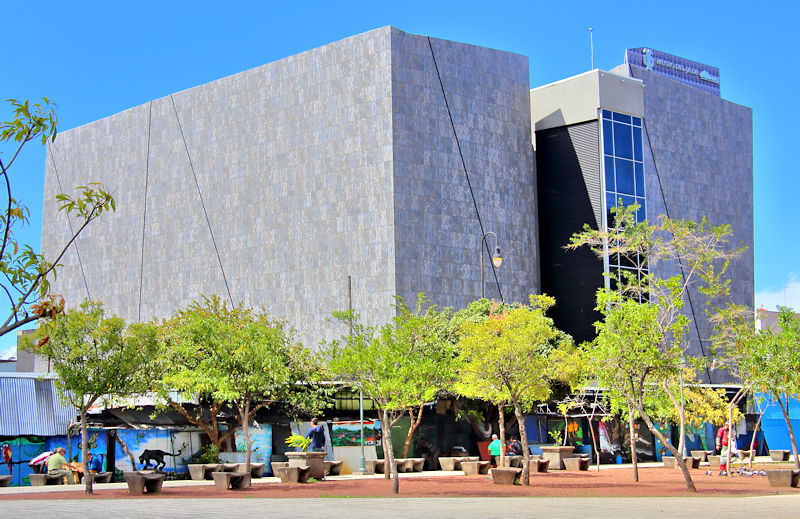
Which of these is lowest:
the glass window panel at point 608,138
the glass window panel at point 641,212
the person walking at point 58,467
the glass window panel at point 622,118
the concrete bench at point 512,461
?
the concrete bench at point 512,461

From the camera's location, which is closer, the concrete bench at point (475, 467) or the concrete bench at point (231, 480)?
the concrete bench at point (231, 480)

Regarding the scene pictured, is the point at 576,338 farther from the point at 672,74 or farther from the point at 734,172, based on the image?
the point at 672,74

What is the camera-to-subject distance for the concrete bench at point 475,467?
3741 cm

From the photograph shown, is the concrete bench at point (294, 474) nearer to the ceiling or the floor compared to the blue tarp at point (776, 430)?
nearer to the ceiling

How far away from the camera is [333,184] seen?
66.0 meters

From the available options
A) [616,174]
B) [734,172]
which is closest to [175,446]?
[616,174]

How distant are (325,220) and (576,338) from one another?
66.8 feet

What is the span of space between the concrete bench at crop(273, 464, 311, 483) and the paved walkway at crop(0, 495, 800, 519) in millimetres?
8897

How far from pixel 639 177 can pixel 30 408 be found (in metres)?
49.0

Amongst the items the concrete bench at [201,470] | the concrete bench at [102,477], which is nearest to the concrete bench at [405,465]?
the concrete bench at [201,470]

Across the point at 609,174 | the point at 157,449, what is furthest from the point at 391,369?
the point at 609,174

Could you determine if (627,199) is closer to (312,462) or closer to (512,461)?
(512,461)

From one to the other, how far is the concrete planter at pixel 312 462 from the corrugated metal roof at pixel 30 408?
10.4 meters

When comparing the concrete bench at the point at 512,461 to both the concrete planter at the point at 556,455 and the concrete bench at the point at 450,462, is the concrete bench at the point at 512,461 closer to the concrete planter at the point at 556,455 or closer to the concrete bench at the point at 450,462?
the concrete planter at the point at 556,455
